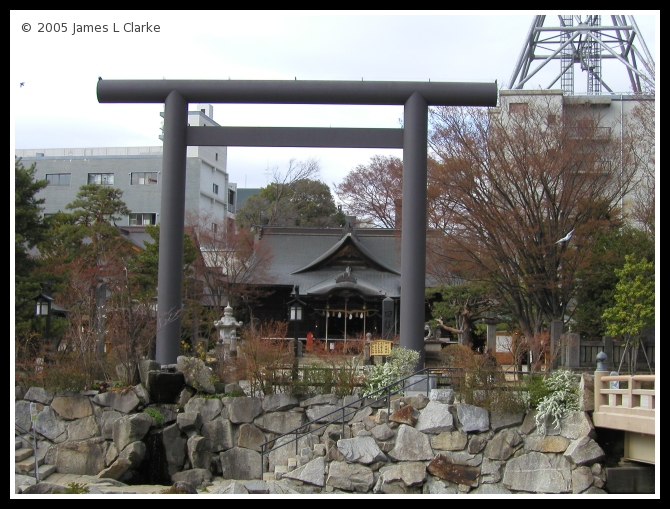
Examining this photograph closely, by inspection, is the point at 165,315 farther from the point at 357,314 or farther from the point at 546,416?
the point at 357,314

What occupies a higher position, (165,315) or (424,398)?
(165,315)

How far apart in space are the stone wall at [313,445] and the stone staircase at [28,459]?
14 centimetres

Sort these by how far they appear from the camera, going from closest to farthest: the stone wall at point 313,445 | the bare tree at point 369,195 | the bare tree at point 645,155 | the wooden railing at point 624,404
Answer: the wooden railing at point 624,404 < the stone wall at point 313,445 < the bare tree at point 645,155 < the bare tree at point 369,195

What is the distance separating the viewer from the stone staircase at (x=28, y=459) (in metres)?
14.1

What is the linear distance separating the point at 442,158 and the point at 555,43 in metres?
19.1

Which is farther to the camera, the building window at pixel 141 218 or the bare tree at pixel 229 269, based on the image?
the building window at pixel 141 218

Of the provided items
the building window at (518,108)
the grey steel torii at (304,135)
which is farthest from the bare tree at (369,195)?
the grey steel torii at (304,135)

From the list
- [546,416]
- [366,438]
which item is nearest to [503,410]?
[546,416]

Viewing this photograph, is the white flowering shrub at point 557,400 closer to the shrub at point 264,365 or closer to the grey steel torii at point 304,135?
the grey steel torii at point 304,135

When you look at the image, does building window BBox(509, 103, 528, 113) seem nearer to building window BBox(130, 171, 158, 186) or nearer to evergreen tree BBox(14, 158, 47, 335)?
evergreen tree BBox(14, 158, 47, 335)

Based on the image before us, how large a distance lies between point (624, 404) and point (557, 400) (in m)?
1.17

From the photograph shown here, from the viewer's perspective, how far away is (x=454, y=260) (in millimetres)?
23500
